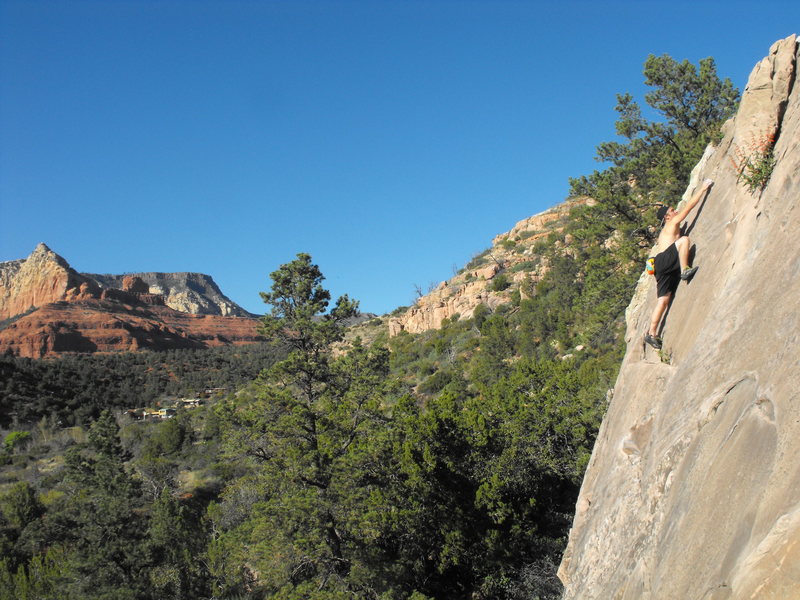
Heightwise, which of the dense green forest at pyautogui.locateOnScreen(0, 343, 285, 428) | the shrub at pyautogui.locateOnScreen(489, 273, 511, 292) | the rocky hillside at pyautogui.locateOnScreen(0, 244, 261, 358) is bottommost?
the dense green forest at pyautogui.locateOnScreen(0, 343, 285, 428)

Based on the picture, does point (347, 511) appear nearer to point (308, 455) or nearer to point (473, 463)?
point (308, 455)

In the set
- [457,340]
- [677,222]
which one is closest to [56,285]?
→ [457,340]

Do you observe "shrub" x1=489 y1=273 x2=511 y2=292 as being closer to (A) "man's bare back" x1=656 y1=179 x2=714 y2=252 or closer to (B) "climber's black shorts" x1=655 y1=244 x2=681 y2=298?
(A) "man's bare back" x1=656 y1=179 x2=714 y2=252

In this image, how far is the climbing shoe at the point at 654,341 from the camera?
7480 mm

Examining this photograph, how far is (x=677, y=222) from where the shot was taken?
732cm

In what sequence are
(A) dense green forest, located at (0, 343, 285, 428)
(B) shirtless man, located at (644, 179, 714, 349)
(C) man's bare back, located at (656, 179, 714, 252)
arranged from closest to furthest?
(B) shirtless man, located at (644, 179, 714, 349)
(C) man's bare back, located at (656, 179, 714, 252)
(A) dense green forest, located at (0, 343, 285, 428)

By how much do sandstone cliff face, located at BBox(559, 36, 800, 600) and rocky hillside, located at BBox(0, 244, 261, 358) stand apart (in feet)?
339

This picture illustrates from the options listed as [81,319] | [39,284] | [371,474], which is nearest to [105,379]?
[81,319]

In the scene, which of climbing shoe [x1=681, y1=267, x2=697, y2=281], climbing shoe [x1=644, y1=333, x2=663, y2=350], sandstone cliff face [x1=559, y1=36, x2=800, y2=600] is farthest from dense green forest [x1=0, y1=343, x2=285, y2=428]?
climbing shoe [x1=681, y1=267, x2=697, y2=281]

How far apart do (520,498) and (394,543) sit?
15.9ft

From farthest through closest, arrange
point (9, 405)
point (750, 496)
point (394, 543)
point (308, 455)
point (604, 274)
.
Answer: point (9, 405) < point (604, 274) < point (394, 543) < point (308, 455) < point (750, 496)

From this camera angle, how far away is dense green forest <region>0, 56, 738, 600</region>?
1477 centimetres

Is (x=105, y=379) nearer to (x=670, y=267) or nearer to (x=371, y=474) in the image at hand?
(x=371, y=474)

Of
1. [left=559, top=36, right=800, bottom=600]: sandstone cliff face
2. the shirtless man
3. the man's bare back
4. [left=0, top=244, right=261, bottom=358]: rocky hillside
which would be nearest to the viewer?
[left=559, top=36, right=800, bottom=600]: sandstone cliff face
